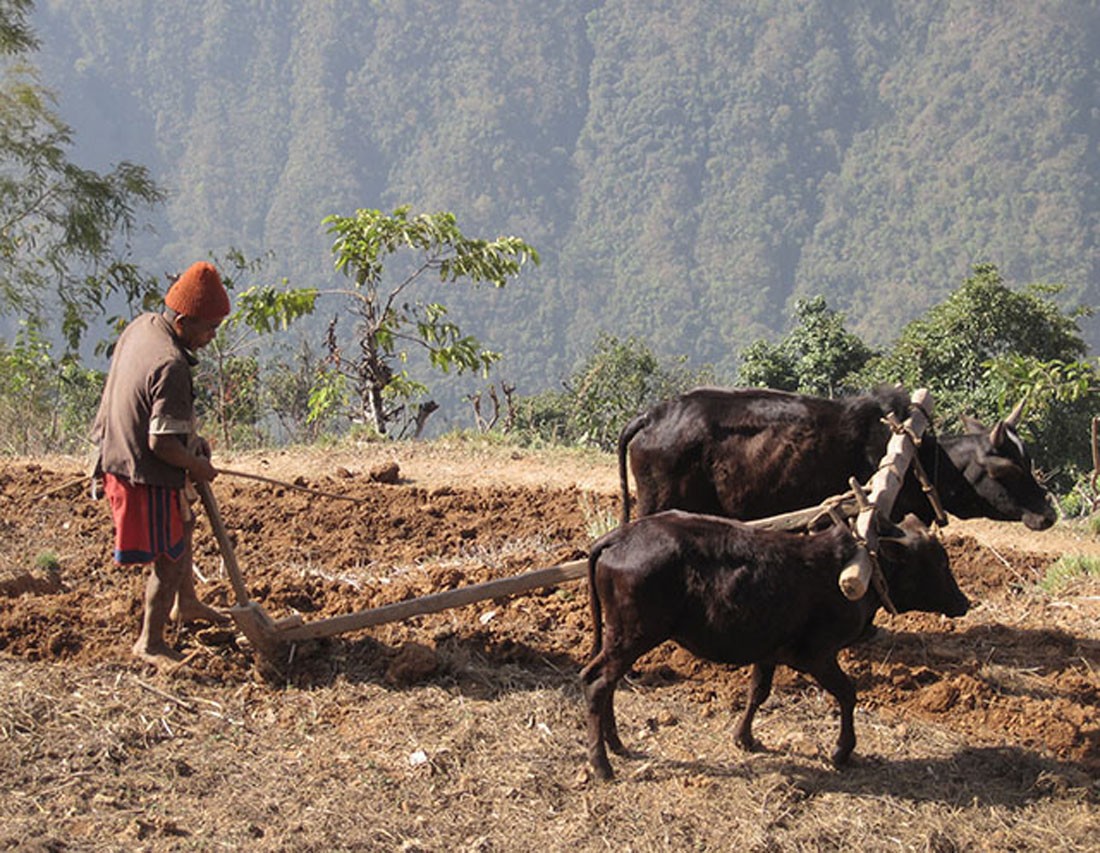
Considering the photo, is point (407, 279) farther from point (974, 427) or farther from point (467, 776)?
point (467, 776)

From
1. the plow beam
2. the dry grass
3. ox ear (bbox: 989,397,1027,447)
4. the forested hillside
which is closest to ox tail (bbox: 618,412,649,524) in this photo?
the plow beam

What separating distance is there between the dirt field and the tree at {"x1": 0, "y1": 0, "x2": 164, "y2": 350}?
40.4ft

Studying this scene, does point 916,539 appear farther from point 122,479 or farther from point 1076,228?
point 1076,228

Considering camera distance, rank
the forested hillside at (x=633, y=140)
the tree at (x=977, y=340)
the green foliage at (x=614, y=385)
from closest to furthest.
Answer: the tree at (x=977, y=340)
the green foliage at (x=614, y=385)
the forested hillside at (x=633, y=140)

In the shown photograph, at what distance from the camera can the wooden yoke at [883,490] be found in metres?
4.93

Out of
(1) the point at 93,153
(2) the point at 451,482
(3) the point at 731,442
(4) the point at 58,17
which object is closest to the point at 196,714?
(3) the point at 731,442

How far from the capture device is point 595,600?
541 centimetres

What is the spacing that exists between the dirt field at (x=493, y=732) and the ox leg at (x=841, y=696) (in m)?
0.11

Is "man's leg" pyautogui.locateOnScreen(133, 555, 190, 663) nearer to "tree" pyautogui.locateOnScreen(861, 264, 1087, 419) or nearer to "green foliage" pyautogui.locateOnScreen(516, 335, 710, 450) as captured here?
"tree" pyautogui.locateOnScreen(861, 264, 1087, 419)

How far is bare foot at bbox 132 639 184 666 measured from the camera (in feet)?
19.4

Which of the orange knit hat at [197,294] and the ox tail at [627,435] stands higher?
the orange knit hat at [197,294]

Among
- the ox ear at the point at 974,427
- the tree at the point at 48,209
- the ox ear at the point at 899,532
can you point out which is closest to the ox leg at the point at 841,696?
the ox ear at the point at 899,532

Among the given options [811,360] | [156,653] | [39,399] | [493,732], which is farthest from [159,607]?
[811,360]

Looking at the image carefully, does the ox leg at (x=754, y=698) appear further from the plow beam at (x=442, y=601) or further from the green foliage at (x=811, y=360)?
the green foliage at (x=811, y=360)
